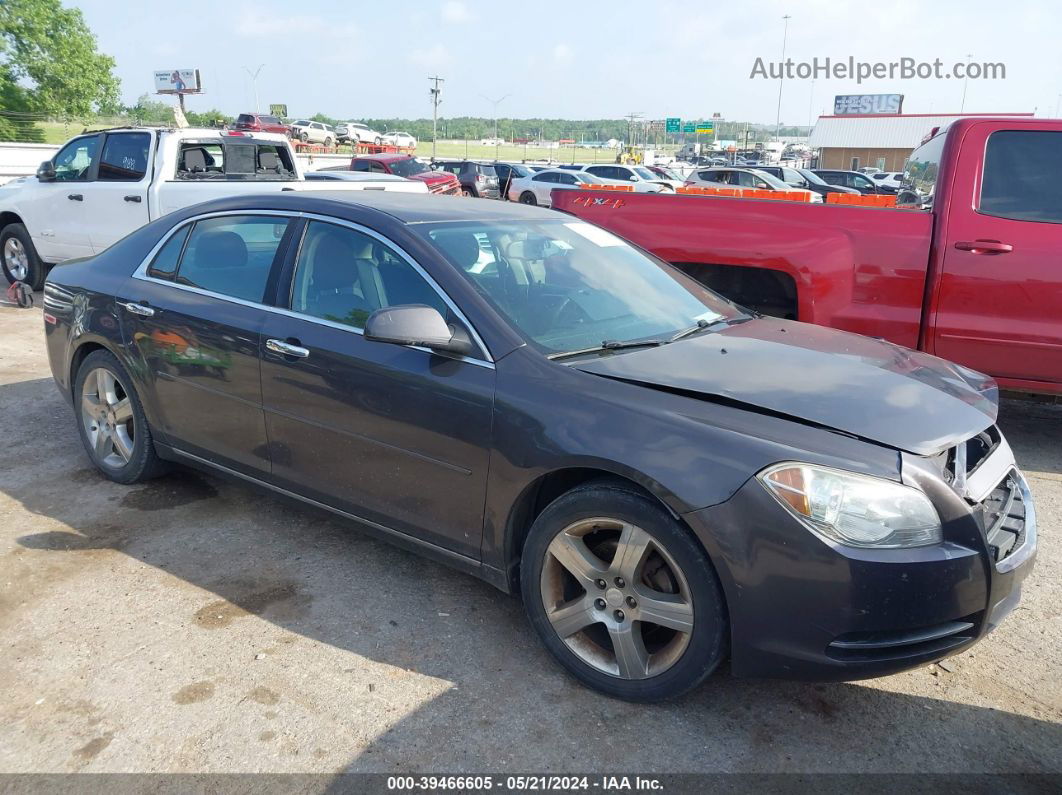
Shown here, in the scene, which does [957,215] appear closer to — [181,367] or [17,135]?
[181,367]

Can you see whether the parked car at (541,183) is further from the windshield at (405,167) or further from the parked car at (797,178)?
the parked car at (797,178)

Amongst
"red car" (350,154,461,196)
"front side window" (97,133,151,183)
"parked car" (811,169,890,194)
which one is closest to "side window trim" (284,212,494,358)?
"front side window" (97,133,151,183)

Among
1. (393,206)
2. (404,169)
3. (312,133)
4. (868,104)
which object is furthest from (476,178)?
(868,104)

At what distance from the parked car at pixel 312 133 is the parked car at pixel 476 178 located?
29356 mm

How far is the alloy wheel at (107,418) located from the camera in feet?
15.2

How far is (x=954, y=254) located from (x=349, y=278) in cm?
357

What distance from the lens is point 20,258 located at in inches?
416

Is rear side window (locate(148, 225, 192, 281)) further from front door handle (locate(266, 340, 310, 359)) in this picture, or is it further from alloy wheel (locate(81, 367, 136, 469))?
front door handle (locate(266, 340, 310, 359))

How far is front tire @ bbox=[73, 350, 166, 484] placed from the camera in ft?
14.8

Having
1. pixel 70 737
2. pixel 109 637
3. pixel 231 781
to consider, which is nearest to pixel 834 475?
pixel 231 781

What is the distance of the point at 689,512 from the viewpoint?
2.62 meters

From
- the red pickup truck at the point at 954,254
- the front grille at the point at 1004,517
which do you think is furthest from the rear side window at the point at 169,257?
the front grille at the point at 1004,517

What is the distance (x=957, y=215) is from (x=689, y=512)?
3536 millimetres

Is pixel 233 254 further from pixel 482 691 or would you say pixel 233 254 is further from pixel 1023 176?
pixel 1023 176
